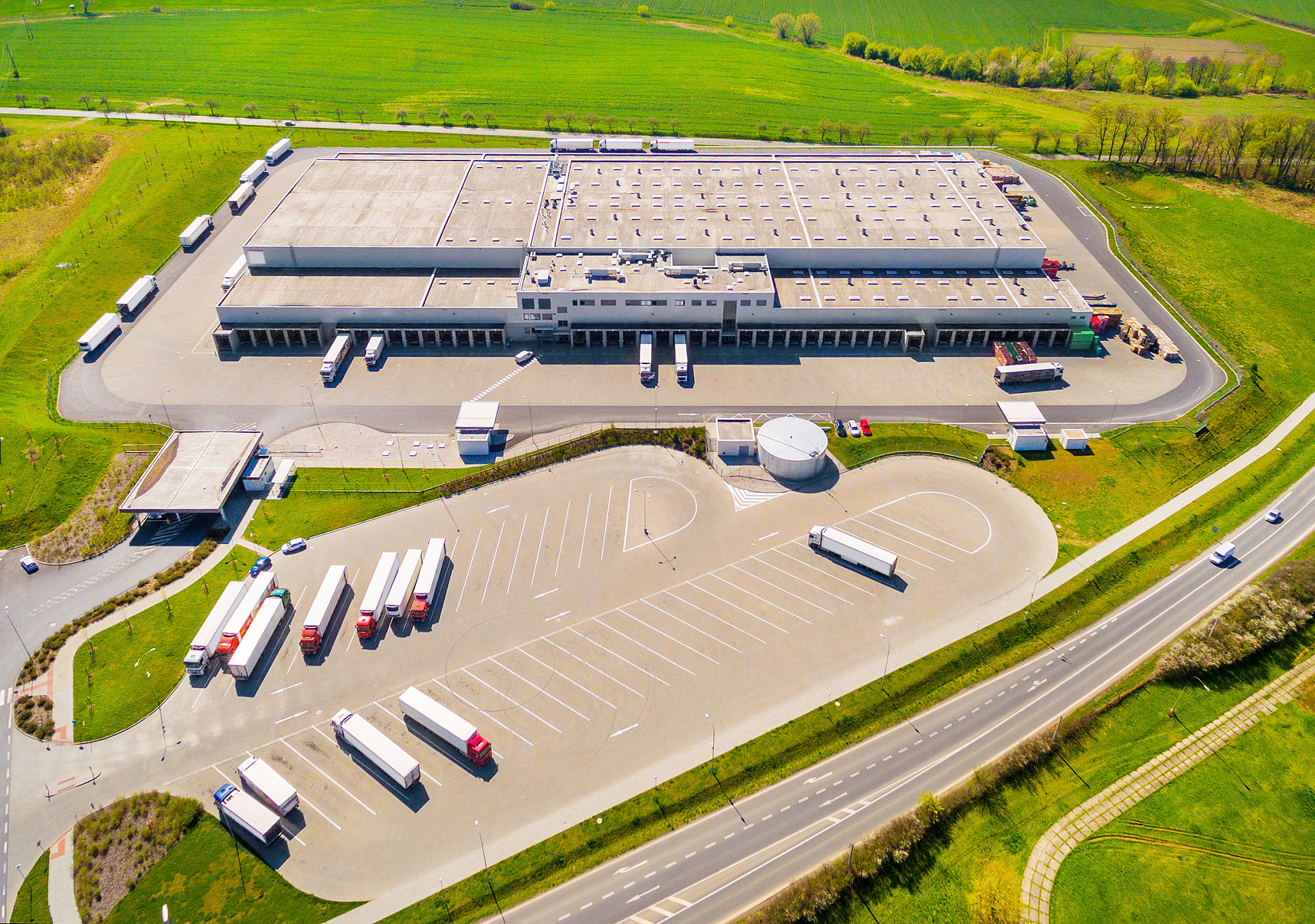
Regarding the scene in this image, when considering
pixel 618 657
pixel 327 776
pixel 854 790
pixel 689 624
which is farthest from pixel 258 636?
pixel 854 790

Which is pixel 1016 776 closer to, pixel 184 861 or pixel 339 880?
pixel 339 880

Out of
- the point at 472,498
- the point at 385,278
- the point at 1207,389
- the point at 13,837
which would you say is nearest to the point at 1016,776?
the point at 472,498

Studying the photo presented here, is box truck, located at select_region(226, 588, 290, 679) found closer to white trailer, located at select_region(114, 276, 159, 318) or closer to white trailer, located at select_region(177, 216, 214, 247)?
white trailer, located at select_region(114, 276, 159, 318)

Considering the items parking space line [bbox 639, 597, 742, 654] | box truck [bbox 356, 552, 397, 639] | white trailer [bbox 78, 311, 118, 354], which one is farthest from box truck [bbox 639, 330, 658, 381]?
white trailer [bbox 78, 311, 118, 354]

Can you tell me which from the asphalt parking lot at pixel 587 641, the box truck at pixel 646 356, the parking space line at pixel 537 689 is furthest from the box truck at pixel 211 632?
the box truck at pixel 646 356

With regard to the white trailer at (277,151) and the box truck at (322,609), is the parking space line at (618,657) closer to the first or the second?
the box truck at (322,609)
